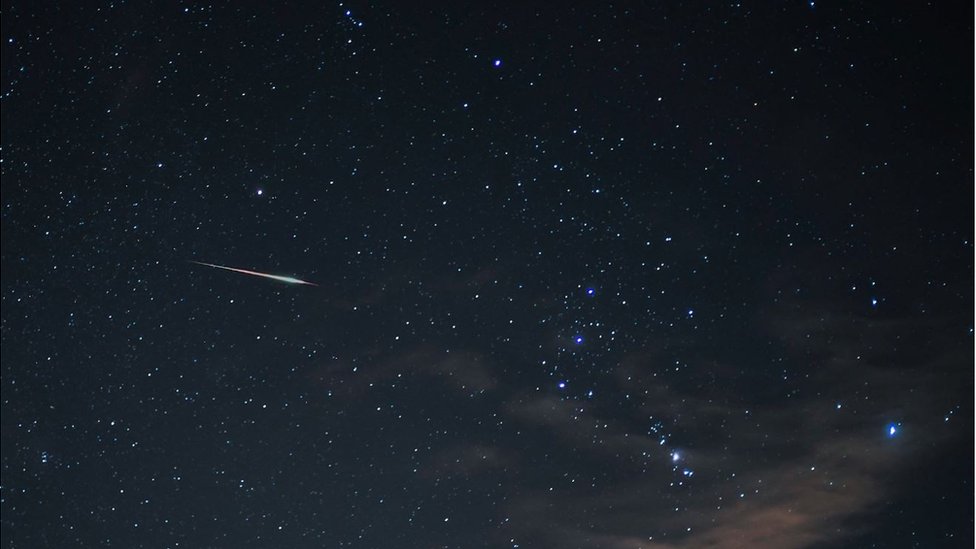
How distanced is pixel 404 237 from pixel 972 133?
386cm

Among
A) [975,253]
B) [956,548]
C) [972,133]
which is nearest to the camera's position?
[972,133]

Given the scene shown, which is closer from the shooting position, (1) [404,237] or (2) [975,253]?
(1) [404,237]

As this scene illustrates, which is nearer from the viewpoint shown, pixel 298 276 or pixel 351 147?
pixel 351 147

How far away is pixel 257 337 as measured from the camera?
514cm

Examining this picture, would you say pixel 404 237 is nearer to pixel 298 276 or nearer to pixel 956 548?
pixel 298 276

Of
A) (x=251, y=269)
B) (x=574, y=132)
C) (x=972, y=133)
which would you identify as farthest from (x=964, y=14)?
(x=251, y=269)

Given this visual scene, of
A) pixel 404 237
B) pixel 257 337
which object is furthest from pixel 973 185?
pixel 257 337

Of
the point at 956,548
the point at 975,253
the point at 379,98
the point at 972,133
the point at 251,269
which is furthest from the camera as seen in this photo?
the point at 956,548

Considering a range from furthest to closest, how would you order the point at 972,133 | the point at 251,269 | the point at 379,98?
the point at 972,133, the point at 251,269, the point at 379,98

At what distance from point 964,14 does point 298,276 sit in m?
4.47

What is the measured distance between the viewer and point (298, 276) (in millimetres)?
4980

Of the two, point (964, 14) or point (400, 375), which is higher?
point (964, 14)

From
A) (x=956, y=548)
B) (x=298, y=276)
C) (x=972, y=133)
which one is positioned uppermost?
(x=972, y=133)

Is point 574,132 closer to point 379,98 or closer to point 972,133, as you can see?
point 379,98
